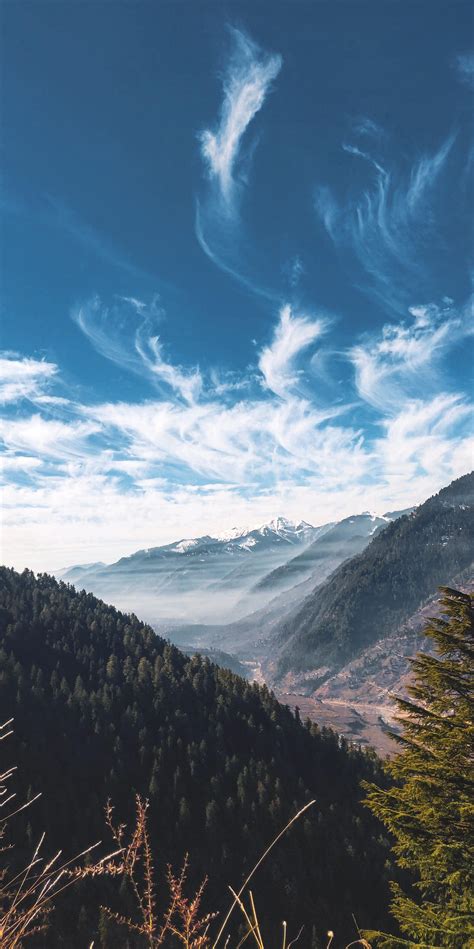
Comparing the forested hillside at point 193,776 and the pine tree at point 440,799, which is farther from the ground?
the pine tree at point 440,799

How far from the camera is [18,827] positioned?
303 feet

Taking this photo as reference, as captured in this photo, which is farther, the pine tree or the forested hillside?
the forested hillside

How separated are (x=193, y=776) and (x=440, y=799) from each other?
12400cm

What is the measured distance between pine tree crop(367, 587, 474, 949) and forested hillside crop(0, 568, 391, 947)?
6835cm

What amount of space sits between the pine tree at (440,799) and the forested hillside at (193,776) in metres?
68.3

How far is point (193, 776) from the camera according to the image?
11894 cm

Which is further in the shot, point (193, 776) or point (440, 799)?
point (193, 776)

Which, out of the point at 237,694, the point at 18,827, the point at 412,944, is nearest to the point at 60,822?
the point at 18,827

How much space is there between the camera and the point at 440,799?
558 inches

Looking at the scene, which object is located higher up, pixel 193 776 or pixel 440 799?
pixel 440 799

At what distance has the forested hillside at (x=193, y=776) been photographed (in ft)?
296

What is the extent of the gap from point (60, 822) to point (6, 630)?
87.0 meters

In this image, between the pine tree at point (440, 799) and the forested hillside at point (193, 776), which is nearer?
the pine tree at point (440, 799)

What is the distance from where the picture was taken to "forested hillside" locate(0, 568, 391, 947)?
296ft
